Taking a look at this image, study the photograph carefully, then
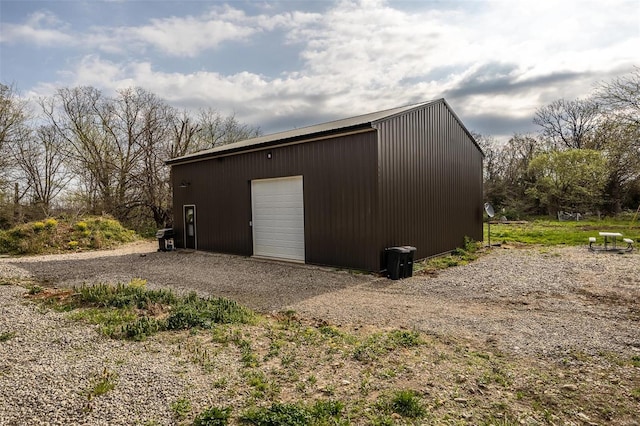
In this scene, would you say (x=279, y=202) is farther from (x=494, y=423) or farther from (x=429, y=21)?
(x=494, y=423)

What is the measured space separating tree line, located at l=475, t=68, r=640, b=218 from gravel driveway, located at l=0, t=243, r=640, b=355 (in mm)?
9465

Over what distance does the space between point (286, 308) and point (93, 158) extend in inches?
689

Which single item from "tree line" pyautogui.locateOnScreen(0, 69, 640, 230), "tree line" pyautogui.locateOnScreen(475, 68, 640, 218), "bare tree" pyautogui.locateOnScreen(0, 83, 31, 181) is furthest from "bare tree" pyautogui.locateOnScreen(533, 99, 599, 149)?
"bare tree" pyautogui.locateOnScreen(0, 83, 31, 181)

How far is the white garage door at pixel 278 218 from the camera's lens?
918 cm

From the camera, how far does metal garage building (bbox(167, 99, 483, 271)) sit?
7.79 metres

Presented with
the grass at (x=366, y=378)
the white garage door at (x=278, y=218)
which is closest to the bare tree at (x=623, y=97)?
the white garage door at (x=278, y=218)

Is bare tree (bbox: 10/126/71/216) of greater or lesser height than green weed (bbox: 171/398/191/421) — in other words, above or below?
above

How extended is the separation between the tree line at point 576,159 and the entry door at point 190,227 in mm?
18472

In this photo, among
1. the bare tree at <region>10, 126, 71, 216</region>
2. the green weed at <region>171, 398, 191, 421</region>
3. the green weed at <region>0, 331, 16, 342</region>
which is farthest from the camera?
the bare tree at <region>10, 126, 71, 216</region>

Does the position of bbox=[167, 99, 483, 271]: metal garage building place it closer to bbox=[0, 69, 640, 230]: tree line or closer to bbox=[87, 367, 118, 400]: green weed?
bbox=[87, 367, 118, 400]: green weed

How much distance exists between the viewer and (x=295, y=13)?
8.94 metres

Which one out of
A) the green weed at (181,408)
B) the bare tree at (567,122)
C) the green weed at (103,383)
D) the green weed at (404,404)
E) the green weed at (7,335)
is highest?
the bare tree at (567,122)

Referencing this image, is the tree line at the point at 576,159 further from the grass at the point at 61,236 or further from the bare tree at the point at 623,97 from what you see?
the grass at the point at 61,236

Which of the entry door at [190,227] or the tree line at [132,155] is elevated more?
the tree line at [132,155]
